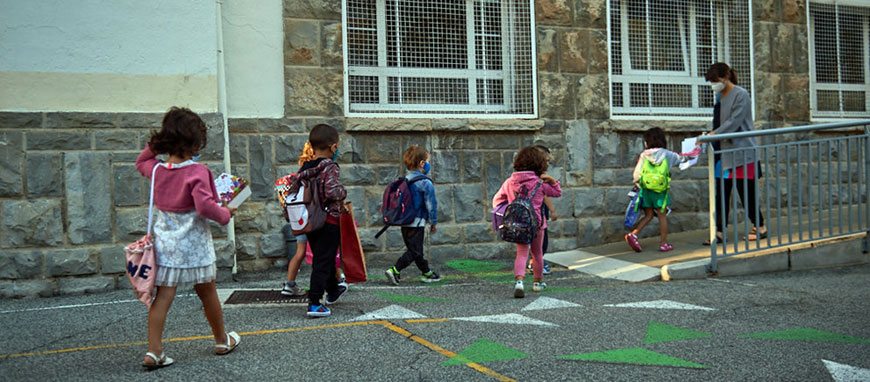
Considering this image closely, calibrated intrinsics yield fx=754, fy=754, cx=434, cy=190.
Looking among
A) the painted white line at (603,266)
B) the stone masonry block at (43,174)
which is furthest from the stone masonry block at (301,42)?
the painted white line at (603,266)

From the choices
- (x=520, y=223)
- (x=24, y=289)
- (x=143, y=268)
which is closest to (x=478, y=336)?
(x=520, y=223)

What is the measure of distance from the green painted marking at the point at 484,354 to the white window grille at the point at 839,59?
8.08 meters

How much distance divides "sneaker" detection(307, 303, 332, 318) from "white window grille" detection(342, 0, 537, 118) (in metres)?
3.46

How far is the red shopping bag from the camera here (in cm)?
568

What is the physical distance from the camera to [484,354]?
4.18m

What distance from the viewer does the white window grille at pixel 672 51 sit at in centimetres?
961

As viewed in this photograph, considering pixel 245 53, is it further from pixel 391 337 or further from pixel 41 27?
pixel 391 337

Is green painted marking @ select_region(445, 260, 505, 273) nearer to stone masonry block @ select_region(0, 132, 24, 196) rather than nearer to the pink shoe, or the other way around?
the pink shoe

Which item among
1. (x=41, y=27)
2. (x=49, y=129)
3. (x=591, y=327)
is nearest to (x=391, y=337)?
(x=591, y=327)

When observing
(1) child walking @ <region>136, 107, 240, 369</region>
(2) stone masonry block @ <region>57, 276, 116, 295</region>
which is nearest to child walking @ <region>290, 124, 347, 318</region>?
(1) child walking @ <region>136, 107, 240, 369</region>

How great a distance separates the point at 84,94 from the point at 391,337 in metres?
4.23

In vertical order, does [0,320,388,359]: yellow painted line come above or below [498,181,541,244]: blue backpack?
below

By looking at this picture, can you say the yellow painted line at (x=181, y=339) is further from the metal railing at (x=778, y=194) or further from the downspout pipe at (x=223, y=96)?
the metal railing at (x=778, y=194)

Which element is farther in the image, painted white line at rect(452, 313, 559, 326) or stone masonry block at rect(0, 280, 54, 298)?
stone masonry block at rect(0, 280, 54, 298)
